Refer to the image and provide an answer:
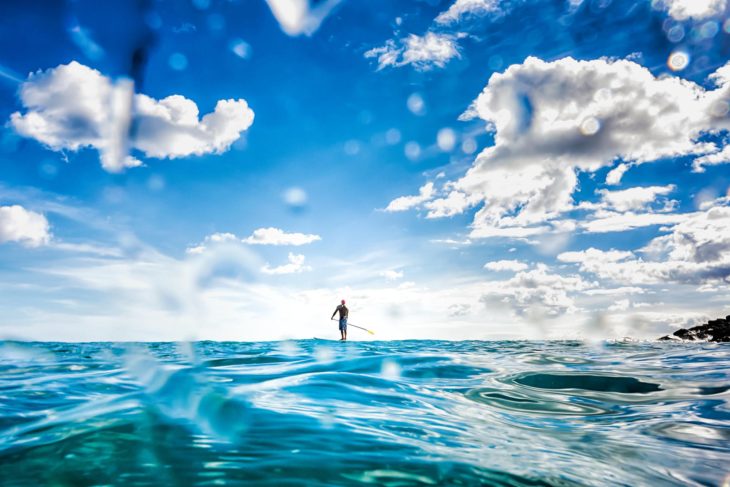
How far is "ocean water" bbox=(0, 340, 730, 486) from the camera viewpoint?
98.3 inches

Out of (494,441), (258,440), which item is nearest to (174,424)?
(258,440)

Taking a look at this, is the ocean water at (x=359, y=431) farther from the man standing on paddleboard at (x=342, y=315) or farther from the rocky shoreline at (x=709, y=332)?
the rocky shoreline at (x=709, y=332)

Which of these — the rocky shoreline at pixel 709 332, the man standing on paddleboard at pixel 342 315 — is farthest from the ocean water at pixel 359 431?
the rocky shoreline at pixel 709 332

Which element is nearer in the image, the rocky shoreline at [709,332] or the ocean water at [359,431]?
the ocean water at [359,431]

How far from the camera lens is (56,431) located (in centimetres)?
326

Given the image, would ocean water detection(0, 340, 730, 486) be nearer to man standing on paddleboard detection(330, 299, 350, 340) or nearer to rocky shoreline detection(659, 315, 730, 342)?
man standing on paddleboard detection(330, 299, 350, 340)

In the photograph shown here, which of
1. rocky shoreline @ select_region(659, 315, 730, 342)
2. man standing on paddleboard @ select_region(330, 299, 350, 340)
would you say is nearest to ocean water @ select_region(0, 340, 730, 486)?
man standing on paddleboard @ select_region(330, 299, 350, 340)

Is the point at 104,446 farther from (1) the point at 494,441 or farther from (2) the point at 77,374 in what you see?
(2) the point at 77,374

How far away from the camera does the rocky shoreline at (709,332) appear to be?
2895cm

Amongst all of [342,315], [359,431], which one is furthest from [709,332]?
[359,431]

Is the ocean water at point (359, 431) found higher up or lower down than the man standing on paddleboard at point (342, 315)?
lower down

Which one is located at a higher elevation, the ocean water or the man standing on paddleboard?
the man standing on paddleboard

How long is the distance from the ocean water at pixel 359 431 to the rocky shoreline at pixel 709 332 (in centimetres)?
2936

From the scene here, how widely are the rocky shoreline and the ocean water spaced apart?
29356 mm
